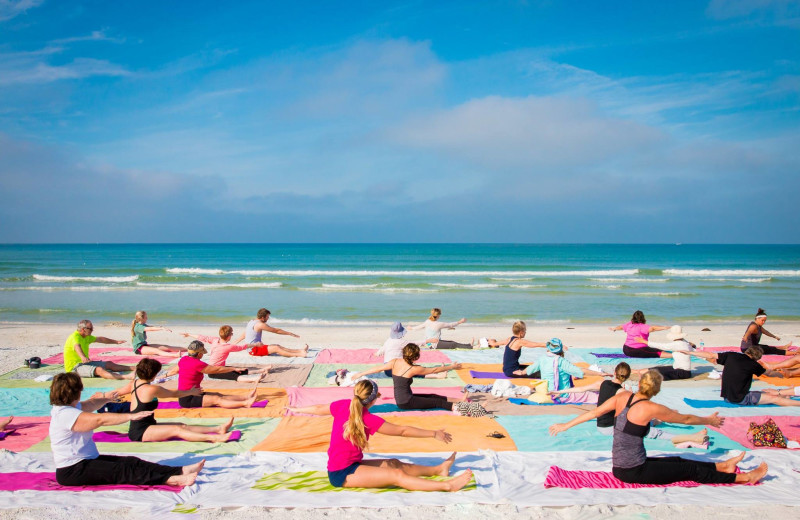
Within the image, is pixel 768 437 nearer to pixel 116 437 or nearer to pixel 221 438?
pixel 221 438

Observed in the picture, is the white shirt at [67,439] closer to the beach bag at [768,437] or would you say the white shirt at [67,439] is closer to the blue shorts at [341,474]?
the blue shorts at [341,474]

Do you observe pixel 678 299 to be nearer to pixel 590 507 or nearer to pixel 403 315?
pixel 403 315

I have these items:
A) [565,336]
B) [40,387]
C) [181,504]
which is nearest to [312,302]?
[565,336]

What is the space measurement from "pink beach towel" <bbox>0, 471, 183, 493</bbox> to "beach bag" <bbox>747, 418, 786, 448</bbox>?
6.65m

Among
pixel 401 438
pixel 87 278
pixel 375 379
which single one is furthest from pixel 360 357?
pixel 87 278

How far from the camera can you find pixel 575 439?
22.4ft

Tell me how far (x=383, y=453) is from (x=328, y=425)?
1179 millimetres

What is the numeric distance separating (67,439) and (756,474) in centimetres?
668

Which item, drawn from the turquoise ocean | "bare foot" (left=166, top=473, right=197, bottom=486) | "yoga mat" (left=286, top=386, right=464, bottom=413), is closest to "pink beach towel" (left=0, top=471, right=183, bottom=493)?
"bare foot" (left=166, top=473, right=197, bottom=486)

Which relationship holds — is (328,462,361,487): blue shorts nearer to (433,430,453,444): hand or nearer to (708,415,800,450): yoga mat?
(433,430,453,444): hand

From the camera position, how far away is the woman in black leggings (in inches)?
206

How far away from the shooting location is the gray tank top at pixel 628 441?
524cm

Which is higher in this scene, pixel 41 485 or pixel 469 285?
pixel 469 285

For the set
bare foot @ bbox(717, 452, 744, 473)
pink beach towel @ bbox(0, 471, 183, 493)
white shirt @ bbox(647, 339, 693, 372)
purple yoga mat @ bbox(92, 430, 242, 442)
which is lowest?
purple yoga mat @ bbox(92, 430, 242, 442)
